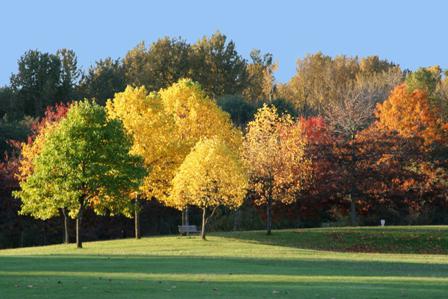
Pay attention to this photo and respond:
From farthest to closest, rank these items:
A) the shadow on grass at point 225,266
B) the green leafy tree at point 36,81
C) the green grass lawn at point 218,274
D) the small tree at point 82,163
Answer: the green leafy tree at point 36,81
the small tree at point 82,163
the shadow on grass at point 225,266
the green grass lawn at point 218,274

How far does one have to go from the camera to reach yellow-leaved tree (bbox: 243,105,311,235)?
57.1 meters

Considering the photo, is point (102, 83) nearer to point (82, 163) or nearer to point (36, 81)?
point (36, 81)

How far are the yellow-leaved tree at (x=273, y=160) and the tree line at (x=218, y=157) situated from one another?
0.31 feet

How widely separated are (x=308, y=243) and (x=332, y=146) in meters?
11.7

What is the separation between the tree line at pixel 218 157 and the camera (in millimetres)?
50031

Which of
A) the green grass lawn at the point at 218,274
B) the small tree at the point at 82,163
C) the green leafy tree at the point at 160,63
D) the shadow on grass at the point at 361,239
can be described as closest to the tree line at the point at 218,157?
the small tree at the point at 82,163

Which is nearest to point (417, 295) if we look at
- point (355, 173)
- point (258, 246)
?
point (258, 246)

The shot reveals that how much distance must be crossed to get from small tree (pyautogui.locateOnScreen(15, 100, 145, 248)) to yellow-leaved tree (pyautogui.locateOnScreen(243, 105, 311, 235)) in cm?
960

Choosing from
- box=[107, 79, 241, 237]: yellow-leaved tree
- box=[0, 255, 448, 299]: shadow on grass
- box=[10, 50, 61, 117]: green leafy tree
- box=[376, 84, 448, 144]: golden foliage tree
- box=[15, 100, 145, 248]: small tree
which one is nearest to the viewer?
box=[0, 255, 448, 299]: shadow on grass

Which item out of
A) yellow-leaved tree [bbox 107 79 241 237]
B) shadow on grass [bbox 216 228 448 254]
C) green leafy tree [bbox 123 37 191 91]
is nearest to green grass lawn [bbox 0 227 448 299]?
shadow on grass [bbox 216 228 448 254]

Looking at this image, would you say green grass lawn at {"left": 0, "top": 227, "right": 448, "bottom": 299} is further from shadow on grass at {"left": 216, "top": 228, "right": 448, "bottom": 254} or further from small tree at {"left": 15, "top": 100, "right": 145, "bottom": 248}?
small tree at {"left": 15, "top": 100, "right": 145, "bottom": 248}

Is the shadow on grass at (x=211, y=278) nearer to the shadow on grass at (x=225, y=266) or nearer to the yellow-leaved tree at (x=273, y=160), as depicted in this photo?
the shadow on grass at (x=225, y=266)

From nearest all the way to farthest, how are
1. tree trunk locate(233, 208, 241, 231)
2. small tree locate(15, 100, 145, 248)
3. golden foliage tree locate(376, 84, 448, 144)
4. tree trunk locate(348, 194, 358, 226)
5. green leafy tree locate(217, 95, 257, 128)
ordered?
small tree locate(15, 100, 145, 248)
tree trunk locate(348, 194, 358, 226)
tree trunk locate(233, 208, 241, 231)
golden foliage tree locate(376, 84, 448, 144)
green leafy tree locate(217, 95, 257, 128)

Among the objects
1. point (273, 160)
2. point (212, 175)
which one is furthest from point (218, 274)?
point (273, 160)
